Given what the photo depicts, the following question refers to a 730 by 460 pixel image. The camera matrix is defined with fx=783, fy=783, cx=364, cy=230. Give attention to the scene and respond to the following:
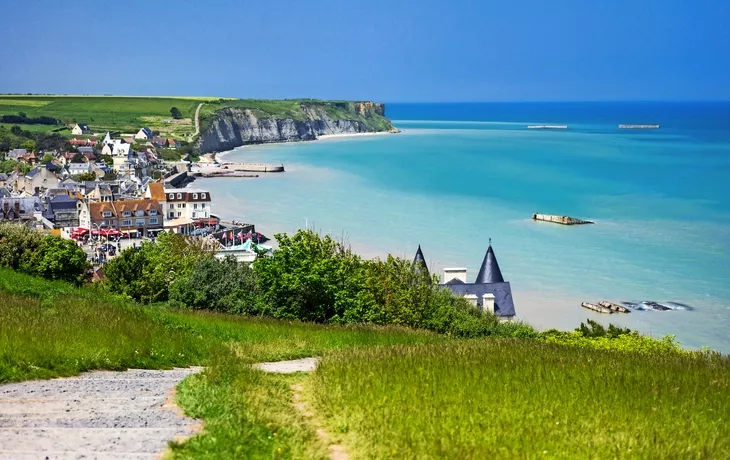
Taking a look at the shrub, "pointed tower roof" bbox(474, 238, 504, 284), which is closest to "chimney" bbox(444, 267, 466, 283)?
"pointed tower roof" bbox(474, 238, 504, 284)

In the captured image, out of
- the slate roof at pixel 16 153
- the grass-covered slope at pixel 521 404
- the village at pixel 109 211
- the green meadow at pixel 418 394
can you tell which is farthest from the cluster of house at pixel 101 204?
the grass-covered slope at pixel 521 404

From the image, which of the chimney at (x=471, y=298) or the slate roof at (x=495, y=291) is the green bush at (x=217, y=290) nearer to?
the chimney at (x=471, y=298)

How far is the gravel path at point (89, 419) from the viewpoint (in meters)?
7.36

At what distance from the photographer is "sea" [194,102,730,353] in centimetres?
4059

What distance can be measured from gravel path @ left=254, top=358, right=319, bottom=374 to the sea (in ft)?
74.7

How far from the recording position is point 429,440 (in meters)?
7.66

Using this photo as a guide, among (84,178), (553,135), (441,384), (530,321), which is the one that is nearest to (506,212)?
(530,321)

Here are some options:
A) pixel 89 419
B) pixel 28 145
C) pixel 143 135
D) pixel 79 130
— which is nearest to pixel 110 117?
pixel 79 130

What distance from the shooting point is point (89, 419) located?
8.38m

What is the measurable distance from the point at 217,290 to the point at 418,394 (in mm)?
16117

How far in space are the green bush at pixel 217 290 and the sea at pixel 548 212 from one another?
49.7 ft

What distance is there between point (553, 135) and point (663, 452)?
198368 mm

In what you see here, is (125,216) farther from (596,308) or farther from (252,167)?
(252,167)

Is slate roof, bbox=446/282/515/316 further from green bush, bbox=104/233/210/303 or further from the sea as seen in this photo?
green bush, bbox=104/233/210/303
